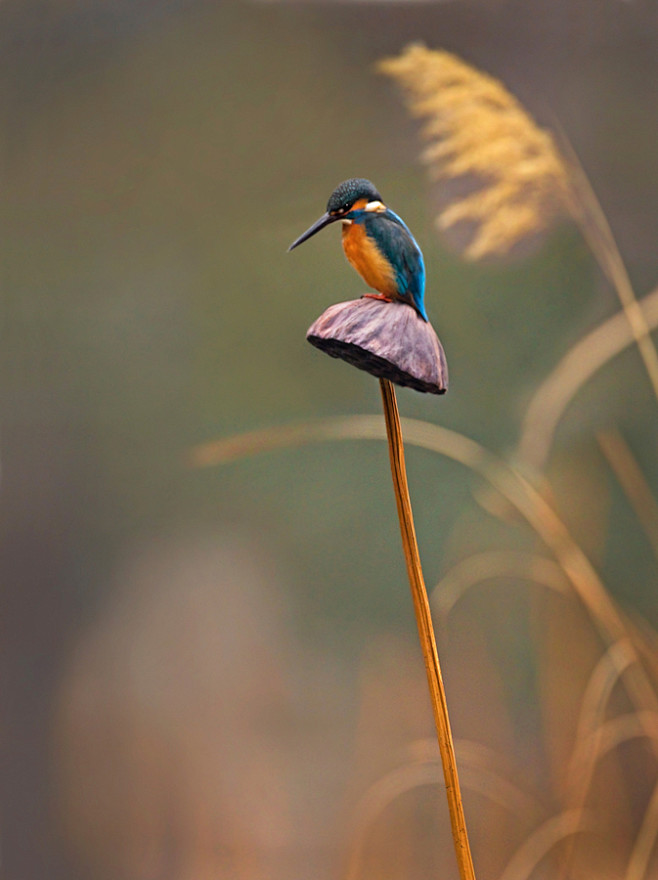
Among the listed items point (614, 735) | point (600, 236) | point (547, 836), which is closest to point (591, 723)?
point (614, 735)

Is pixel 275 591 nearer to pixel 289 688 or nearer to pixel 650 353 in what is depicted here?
pixel 289 688

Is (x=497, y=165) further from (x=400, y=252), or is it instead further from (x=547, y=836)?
(x=547, y=836)

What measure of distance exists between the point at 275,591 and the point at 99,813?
0.39m

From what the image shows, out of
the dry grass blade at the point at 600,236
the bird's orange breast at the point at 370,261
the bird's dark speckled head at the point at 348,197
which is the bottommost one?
the bird's orange breast at the point at 370,261

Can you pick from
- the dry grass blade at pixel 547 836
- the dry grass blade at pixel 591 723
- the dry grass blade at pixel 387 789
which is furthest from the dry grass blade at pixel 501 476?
the dry grass blade at pixel 387 789

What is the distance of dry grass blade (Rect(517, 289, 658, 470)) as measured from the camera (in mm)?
1025

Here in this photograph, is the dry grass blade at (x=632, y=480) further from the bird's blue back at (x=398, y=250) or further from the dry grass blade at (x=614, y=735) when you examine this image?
the bird's blue back at (x=398, y=250)

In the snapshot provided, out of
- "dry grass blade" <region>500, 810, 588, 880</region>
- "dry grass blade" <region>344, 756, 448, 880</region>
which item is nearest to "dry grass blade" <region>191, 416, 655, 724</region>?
"dry grass blade" <region>500, 810, 588, 880</region>

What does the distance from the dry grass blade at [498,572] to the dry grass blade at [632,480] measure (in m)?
0.15

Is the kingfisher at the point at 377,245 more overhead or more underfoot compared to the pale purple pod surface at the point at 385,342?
more overhead

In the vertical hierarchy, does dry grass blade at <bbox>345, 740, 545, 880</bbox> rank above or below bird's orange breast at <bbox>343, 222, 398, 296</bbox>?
below

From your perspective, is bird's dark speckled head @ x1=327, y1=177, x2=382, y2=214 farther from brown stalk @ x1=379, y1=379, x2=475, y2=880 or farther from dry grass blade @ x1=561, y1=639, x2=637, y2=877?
dry grass blade @ x1=561, y1=639, x2=637, y2=877

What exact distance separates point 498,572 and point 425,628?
1.58ft

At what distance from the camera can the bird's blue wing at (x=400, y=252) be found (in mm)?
603
